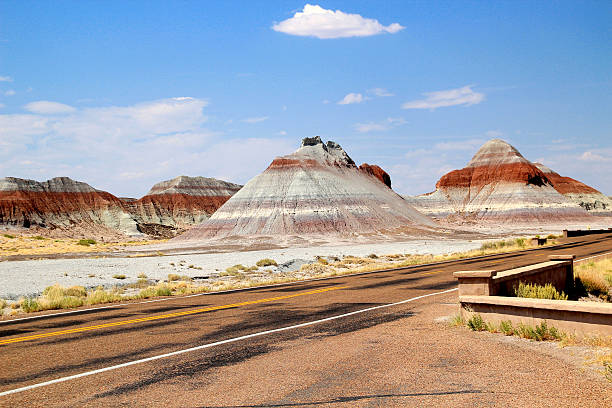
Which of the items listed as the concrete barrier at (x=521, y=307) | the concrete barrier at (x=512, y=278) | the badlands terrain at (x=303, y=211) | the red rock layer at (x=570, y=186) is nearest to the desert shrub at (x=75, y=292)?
the concrete barrier at (x=512, y=278)

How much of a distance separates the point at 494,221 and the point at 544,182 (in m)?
25.8

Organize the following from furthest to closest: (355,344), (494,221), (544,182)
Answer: (544,182) → (494,221) → (355,344)

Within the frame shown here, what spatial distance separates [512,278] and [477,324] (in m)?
3.16

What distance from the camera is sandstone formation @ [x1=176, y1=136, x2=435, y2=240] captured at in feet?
328

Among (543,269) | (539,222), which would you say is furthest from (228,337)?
(539,222)

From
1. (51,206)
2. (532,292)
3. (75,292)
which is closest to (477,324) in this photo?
(532,292)

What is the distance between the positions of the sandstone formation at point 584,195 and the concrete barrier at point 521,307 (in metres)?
180

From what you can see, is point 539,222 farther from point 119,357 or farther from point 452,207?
point 119,357

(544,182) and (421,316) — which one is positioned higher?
(544,182)

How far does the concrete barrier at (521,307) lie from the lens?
830 centimetres

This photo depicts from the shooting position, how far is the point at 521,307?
9.45 meters

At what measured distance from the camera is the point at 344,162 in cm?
12744

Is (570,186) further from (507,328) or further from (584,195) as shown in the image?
(507,328)

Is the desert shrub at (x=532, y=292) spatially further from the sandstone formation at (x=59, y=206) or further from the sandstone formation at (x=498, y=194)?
the sandstone formation at (x=59, y=206)
